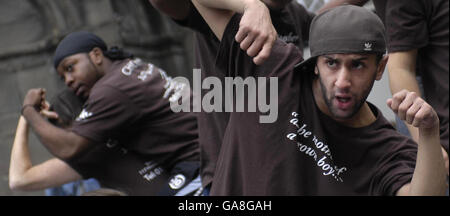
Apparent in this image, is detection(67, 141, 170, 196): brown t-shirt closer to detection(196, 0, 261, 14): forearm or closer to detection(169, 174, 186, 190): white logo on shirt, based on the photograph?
detection(169, 174, 186, 190): white logo on shirt

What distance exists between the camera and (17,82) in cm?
753

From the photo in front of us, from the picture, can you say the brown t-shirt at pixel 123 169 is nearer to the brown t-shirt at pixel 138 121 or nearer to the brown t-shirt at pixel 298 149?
the brown t-shirt at pixel 138 121

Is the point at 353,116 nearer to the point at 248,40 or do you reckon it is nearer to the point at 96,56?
the point at 248,40

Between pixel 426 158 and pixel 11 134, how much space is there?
584cm

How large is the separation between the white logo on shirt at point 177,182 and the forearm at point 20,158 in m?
0.94

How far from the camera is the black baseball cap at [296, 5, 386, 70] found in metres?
2.47

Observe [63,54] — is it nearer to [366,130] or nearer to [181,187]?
[181,187]

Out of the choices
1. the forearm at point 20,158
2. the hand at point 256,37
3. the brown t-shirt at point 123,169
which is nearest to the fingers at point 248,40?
the hand at point 256,37

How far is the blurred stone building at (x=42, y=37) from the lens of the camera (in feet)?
23.9

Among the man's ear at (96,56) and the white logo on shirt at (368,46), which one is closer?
the white logo on shirt at (368,46)

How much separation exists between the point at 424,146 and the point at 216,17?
0.87 metres

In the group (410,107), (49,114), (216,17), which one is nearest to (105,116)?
(49,114)

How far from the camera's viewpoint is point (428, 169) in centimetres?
245
